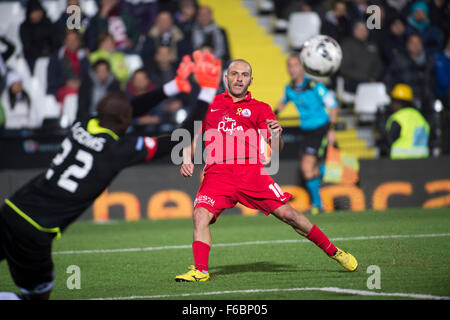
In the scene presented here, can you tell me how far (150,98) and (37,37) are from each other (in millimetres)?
11907

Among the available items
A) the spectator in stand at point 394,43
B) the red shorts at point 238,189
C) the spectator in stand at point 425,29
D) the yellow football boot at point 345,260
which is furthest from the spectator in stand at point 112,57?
the yellow football boot at point 345,260

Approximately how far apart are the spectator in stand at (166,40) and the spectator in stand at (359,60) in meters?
3.10

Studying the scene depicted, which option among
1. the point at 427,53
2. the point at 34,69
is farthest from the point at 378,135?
the point at 34,69

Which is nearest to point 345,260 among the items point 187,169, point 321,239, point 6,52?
point 321,239

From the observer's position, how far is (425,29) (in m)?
19.4

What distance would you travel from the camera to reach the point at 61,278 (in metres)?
8.78

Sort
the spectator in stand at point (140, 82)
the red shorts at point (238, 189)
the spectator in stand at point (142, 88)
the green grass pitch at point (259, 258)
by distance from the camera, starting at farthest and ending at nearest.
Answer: the spectator in stand at point (140, 82), the spectator in stand at point (142, 88), the red shorts at point (238, 189), the green grass pitch at point (259, 258)

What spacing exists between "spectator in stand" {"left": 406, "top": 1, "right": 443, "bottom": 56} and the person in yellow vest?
3466 mm

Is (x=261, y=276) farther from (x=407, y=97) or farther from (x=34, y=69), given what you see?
(x=34, y=69)

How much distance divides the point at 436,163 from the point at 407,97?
1281 mm

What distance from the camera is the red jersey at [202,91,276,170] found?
27.9 ft

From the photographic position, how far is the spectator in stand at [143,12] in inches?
742

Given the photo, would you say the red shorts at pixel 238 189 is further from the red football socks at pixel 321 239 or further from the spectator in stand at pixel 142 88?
the spectator in stand at pixel 142 88

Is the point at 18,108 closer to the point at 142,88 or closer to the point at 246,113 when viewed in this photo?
the point at 142,88
